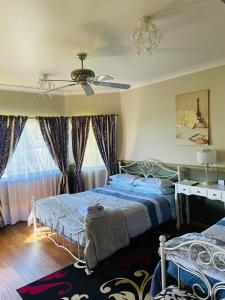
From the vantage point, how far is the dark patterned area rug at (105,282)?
8.08 feet

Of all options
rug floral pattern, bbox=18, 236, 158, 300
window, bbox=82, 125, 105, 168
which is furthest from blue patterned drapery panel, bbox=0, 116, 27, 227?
rug floral pattern, bbox=18, 236, 158, 300

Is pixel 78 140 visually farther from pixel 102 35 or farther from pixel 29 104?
pixel 102 35

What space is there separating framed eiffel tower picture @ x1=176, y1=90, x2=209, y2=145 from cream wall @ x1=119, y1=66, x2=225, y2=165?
0.08 m

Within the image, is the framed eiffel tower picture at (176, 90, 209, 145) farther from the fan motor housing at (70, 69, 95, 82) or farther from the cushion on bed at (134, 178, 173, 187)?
the fan motor housing at (70, 69, 95, 82)

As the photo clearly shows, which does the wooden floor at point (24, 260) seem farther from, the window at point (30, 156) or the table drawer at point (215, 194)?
the table drawer at point (215, 194)

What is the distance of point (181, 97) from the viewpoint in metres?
4.21

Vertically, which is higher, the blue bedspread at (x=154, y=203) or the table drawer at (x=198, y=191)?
the table drawer at (x=198, y=191)

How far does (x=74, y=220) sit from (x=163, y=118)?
2539mm

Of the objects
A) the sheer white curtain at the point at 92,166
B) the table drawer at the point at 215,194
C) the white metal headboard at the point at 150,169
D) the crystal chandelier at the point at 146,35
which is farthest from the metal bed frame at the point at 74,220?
the crystal chandelier at the point at 146,35

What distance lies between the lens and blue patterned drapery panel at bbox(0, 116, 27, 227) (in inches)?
175

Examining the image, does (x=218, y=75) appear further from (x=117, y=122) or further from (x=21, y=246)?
(x=21, y=246)

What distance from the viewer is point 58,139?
512cm

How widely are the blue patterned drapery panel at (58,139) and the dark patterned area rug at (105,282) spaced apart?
94.1 inches

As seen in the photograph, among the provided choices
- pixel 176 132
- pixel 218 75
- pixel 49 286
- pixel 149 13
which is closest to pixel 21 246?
pixel 49 286
